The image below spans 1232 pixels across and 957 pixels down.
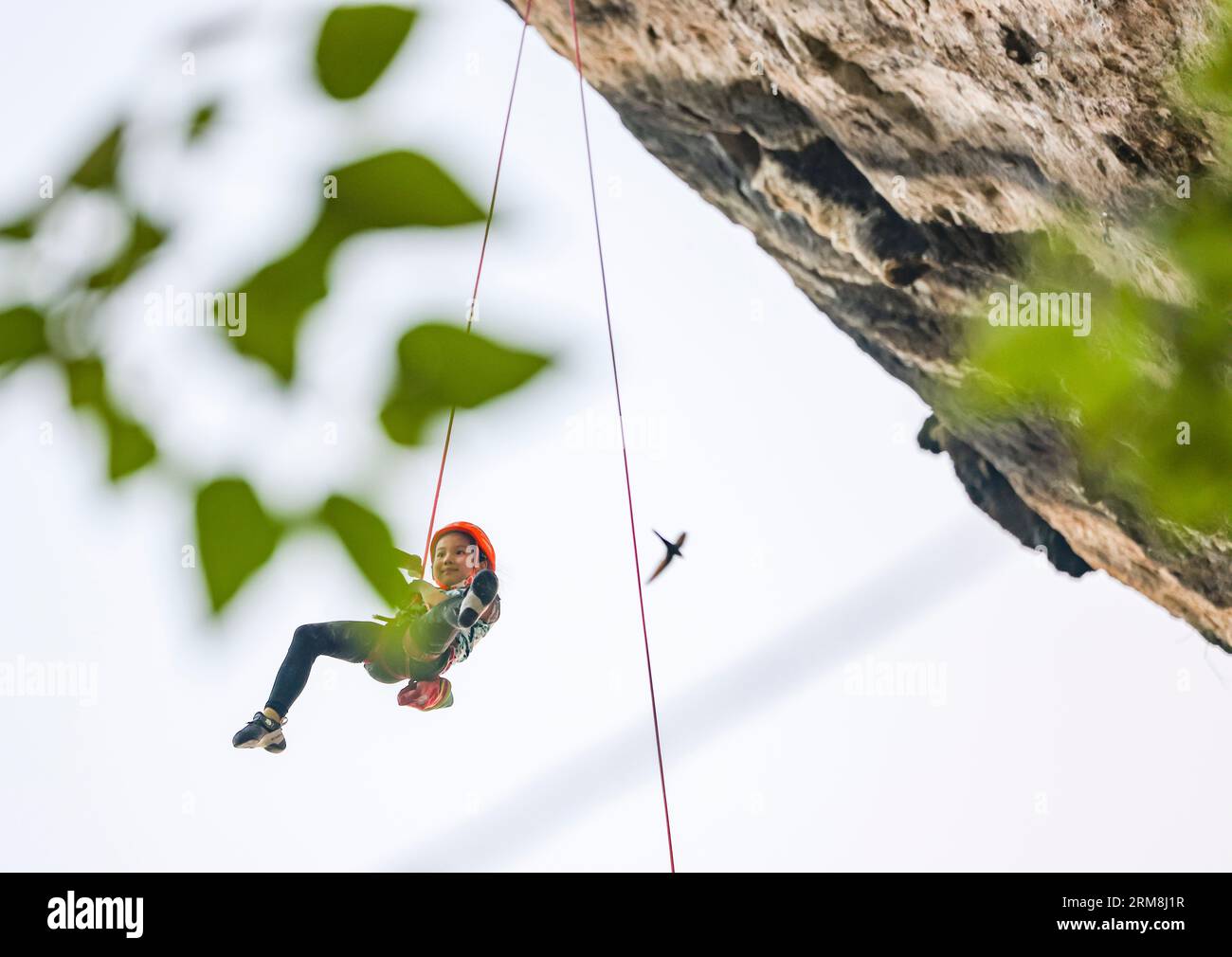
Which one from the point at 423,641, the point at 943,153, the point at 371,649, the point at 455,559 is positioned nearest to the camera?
the point at 423,641

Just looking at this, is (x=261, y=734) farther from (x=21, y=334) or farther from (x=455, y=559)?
(x=21, y=334)

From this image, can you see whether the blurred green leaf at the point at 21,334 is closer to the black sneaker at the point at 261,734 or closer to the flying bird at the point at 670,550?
the black sneaker at the point at 261,734

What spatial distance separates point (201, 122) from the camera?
1.82 ft

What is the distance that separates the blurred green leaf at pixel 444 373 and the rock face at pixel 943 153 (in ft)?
5.29

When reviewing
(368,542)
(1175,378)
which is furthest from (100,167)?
(1175,378)

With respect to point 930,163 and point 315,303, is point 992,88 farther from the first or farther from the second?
point 315,303

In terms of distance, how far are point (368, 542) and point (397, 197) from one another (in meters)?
0.14

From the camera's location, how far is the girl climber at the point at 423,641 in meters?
1.89

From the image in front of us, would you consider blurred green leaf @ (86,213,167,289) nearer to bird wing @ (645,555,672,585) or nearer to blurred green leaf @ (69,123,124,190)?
blurred green leaf @ (69,123,124,190)

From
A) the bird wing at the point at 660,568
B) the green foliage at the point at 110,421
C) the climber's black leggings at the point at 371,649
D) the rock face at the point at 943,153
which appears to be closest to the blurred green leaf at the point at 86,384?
the green foliage at the point at 110,421

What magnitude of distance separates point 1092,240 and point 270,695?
2293 mm

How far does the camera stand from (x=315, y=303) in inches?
17.4
